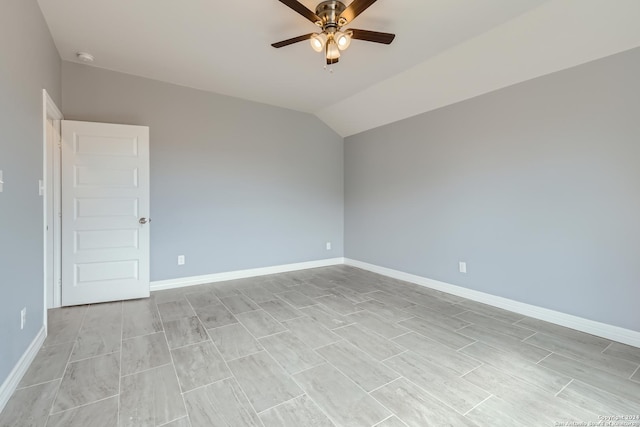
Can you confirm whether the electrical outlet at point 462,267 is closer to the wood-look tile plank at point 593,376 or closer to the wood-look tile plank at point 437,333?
the wood-look tile plank at point 437,333

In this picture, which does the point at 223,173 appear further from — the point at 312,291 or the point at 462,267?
the point at 462,267

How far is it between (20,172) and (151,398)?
175 centimetres

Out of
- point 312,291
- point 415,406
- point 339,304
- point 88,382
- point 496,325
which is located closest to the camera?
point 415,406

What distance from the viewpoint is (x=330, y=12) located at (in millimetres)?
2191

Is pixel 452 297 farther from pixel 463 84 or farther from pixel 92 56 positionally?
pixel 92 56

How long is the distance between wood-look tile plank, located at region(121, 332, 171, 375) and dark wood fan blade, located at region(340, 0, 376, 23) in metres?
2.83

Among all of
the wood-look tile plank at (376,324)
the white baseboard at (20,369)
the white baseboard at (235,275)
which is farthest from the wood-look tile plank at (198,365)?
the white baseboard at (235,275)

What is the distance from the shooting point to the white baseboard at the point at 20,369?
5.47 ft

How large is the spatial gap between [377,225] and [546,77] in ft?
9.16

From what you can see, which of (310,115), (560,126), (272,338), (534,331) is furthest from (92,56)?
(534,331)

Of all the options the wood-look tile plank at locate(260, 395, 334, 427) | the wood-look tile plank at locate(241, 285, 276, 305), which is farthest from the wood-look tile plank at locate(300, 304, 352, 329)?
the wood-look tile plank at locate(260, 395, 334, 427)

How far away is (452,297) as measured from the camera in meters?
3.58

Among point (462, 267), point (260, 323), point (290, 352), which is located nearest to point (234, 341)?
point (260, 323)

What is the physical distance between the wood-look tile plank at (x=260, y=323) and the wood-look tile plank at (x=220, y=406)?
2.42ft
